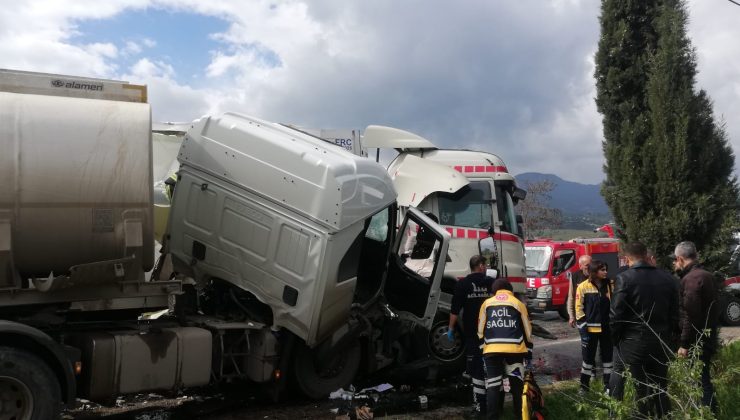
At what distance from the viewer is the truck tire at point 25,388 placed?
499cm

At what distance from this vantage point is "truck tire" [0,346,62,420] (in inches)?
197

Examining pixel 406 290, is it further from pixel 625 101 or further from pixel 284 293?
pixel 625 101

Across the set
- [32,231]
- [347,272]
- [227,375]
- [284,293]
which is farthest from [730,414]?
[32,231]

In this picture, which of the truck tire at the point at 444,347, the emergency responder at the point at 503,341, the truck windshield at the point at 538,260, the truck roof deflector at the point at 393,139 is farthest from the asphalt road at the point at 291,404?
the truck windshield at the point at 538,260

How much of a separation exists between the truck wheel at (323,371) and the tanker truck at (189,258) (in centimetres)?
A: 2

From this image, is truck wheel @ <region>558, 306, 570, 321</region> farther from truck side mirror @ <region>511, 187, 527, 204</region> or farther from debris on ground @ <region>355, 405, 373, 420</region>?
debris on ground @ <region>355, 405, 373, 420</region>


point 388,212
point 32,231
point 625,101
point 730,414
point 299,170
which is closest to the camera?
point 32,231

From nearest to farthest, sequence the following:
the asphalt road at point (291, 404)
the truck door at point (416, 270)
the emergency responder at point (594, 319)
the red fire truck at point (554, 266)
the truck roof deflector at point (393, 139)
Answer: the asphalt road at point (291, 404) → the emergency responder at point (594, 319) → the truck door at point (416, 270) → the truck roof deflector at point (393, 139) → the red fire truck at point (554, 266)

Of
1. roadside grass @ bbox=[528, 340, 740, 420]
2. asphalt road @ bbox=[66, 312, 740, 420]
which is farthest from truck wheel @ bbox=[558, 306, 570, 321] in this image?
asphalt road @ bbox=[66, 312, 740, 420]

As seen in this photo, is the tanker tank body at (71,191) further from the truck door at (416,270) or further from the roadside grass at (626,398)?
the roadside grass at (626,398)

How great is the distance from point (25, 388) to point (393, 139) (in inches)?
243

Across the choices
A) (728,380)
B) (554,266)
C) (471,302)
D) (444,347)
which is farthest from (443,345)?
(554,266)

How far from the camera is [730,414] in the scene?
587cm

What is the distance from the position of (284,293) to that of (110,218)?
1.85 meters
